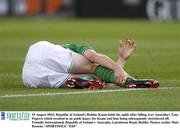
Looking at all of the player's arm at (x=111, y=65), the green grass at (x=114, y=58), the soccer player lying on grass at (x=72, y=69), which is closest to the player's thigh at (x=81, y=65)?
→ the soccer player lying on grass at (x=72, y=69)

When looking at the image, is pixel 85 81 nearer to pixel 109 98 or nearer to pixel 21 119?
pixel 109 98

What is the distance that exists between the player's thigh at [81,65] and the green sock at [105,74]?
100mm

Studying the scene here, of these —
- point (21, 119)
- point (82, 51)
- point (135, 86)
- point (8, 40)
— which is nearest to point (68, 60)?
point (82, 51)

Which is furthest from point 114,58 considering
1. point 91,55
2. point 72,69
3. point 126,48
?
point 91,55

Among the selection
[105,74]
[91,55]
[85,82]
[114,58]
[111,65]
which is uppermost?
[91,55]

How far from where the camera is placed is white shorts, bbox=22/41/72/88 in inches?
470

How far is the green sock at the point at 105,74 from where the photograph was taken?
11.8 metres

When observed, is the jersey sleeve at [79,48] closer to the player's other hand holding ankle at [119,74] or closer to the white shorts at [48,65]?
the white shorts at [48,65]

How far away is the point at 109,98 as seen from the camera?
36.5 feet

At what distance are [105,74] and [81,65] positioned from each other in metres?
0.35

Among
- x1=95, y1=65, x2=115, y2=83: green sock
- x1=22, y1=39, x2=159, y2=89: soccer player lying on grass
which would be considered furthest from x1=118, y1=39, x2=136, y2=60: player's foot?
x1=95, y1=65, x2=115, y2=83: green sock

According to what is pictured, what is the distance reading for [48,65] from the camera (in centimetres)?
1195

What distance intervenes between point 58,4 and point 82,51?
3240 cm

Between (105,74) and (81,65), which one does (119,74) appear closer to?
(105,74)
